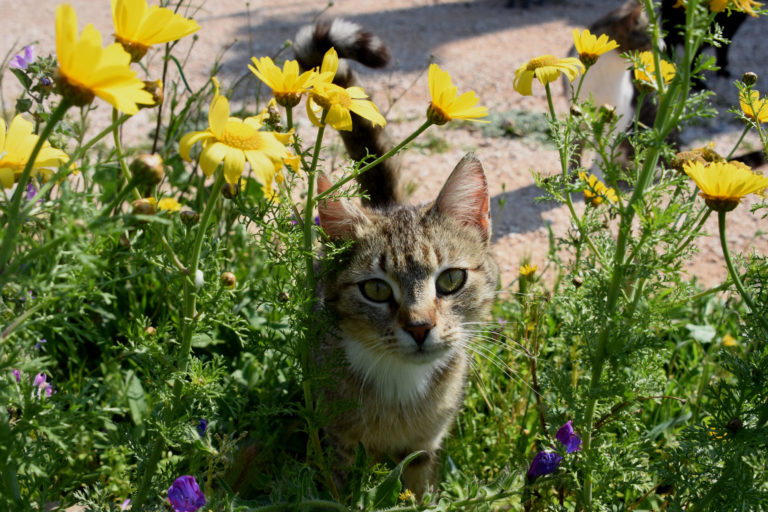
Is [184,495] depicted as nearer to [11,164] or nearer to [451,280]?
[11,164]

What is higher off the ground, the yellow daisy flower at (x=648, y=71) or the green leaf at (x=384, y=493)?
the yellow daisy flower at (x=648, y=71)

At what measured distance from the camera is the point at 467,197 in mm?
2197

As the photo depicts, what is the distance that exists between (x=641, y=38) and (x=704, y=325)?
230 cm

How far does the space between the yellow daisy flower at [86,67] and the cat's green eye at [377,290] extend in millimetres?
1157

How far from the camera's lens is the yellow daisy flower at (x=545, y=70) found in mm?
1577

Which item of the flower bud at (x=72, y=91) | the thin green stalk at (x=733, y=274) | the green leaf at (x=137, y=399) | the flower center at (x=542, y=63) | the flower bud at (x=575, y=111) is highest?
the flower bud at (x=72, y=91)

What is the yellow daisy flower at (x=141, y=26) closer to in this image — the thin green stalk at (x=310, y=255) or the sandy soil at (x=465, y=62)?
the thin green stalk at (x=310, y=255)

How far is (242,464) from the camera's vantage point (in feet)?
6.43

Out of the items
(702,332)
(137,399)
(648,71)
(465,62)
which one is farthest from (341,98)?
(465,62)

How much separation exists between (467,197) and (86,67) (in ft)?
4.80

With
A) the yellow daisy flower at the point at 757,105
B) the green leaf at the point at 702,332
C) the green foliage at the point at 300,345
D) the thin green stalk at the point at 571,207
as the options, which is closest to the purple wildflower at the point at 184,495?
the green foliage at the point at 300,345

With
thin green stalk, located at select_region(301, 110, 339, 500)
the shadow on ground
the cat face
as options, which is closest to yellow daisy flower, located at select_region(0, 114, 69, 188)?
thin green stalk, located at select_region(301, 110, 339, 500)

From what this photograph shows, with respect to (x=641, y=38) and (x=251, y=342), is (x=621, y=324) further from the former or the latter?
(x=641, y=38)

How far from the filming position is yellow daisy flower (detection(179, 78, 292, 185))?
109 cm
